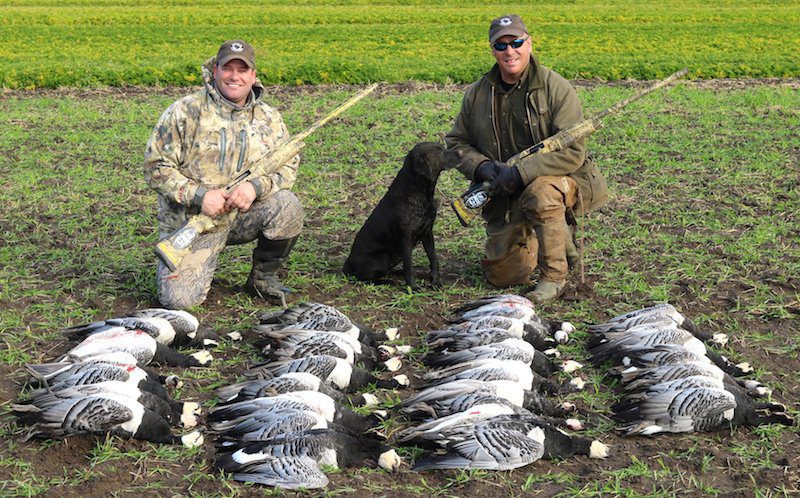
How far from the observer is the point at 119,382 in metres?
4.90

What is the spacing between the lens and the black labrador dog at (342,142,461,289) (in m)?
6.81

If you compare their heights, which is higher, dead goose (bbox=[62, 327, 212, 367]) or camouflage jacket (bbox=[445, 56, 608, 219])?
camouflage jacket (bbox=[445, 56, 608, 219])

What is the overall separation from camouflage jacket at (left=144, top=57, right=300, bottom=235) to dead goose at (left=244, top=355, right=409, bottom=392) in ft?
5.37

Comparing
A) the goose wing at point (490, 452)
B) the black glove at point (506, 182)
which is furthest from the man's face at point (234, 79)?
the goose wing at point (490, 452)

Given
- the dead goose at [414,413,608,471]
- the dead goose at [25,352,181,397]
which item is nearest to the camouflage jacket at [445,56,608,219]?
the dead goose at [414,413,608,471]

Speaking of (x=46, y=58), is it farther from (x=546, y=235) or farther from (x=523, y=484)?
(x=523, y=484)

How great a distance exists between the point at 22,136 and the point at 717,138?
8812 mm

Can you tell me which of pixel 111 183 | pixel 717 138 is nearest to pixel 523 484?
pixel 111 183

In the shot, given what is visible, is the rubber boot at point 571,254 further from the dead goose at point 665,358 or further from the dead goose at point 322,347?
the dead goose at point 322,347

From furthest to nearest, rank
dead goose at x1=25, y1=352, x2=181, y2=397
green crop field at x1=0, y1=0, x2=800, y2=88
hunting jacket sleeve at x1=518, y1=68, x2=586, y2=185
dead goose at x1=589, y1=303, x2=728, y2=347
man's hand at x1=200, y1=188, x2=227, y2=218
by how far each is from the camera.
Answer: green crop field at x1=0, y1=0, x2=800, y2=88 → hunting jacket sleeve at x1=518, y1=68, x2=586, y2=185 → man's hand at x1=200, y1=188, x2=227, y2=218 → dead goose at x1=589, y1=303, x2=728, y2=347 → dead goose at x1=25, y1=352, x2=181, y2=397

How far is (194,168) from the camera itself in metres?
6.71

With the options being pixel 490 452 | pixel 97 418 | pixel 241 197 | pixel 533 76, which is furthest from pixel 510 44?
pixel 97 418

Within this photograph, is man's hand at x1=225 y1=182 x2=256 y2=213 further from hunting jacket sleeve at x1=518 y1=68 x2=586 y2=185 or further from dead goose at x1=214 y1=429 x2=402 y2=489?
dead goose at x1=214 y1=429 x2=402 y2=489

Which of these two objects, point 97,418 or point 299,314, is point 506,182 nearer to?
point 299,314
